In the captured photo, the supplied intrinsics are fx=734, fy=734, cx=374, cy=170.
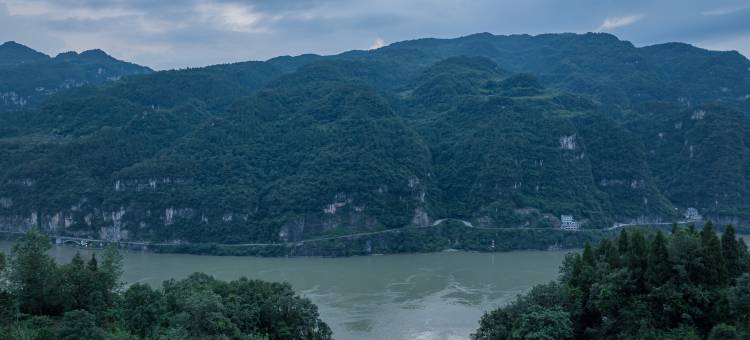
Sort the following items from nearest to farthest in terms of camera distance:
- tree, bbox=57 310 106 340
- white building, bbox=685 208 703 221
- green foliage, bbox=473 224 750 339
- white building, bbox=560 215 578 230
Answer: tree, bbox=57 310 106 340, green foliage, bbox=473 224 750 339, white building, bbox=560 215 578 230, white building, bbox=685 208 703 221

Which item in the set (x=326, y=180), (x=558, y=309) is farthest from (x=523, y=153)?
(x=558, y=309)

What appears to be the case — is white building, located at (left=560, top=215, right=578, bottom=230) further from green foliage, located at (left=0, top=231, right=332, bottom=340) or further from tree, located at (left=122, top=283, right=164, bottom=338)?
tree, located at (left=122, top=283, right=164, bottom=338)

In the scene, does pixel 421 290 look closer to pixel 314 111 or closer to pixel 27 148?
pixel 314 111

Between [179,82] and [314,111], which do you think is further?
[179,82]

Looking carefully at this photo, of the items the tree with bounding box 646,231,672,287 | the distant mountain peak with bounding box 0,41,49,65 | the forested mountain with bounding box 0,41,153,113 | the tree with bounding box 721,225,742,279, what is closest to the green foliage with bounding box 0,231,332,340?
the tree with bounding box 646,231,672,287

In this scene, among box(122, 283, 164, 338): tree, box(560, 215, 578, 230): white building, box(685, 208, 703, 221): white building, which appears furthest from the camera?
box(685, 208, 703, 221): white building

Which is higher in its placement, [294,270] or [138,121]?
[138,121]

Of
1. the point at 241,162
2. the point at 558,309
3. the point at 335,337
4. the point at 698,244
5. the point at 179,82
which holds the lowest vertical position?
the point at 335,337

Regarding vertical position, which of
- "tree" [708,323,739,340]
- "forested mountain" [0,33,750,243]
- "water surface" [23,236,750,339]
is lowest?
"water surface" [23,236,750,339]
